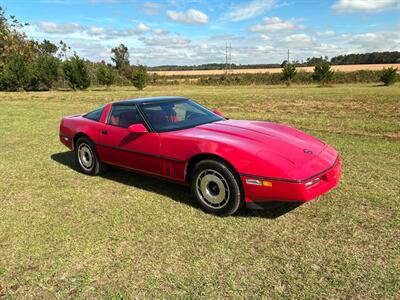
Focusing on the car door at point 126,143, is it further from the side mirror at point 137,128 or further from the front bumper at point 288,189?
the front bumper at point 288,189

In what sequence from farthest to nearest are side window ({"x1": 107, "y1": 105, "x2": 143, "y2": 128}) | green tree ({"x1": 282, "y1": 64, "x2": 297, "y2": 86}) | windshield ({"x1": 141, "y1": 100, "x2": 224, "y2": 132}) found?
green tree ({"x1": 282, "y1": 64, "x2": 297, "y2": 86}), side window ({"x1": 107, "y1": 105, "x2": 143, "y2": 128}), windshield ({"x1": 141, "y1": 100, "x2": 224, "y2": 132})

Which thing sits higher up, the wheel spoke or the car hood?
the car hood

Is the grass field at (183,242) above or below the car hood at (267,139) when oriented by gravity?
below

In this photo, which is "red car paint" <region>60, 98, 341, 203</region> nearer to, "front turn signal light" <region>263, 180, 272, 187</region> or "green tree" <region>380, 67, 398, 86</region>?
"front turn signal light" <region>263, 180, 272, 187</region>

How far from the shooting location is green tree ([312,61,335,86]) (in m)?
34.1

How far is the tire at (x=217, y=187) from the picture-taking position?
366 cm

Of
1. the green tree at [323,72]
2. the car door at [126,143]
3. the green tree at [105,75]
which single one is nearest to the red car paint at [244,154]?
the car door at [126,143]

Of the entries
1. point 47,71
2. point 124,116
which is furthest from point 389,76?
point 47,71

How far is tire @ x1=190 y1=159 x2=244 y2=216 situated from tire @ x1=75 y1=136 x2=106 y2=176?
1975mm

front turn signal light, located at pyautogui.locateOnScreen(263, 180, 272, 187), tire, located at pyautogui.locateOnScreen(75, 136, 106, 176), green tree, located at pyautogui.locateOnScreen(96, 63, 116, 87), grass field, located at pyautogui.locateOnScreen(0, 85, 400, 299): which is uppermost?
green tree, located at pyautogui.locateOnScreen(96, 63, 116, 87)

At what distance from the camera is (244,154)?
3.59m

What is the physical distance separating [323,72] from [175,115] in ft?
108

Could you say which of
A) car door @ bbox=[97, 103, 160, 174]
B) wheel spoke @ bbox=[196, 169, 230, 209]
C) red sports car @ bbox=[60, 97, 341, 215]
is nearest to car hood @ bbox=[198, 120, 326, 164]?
red sports car @ bbox=[60, 97, 341, 215]

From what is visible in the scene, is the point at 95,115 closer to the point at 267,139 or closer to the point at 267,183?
the point at 267,139
